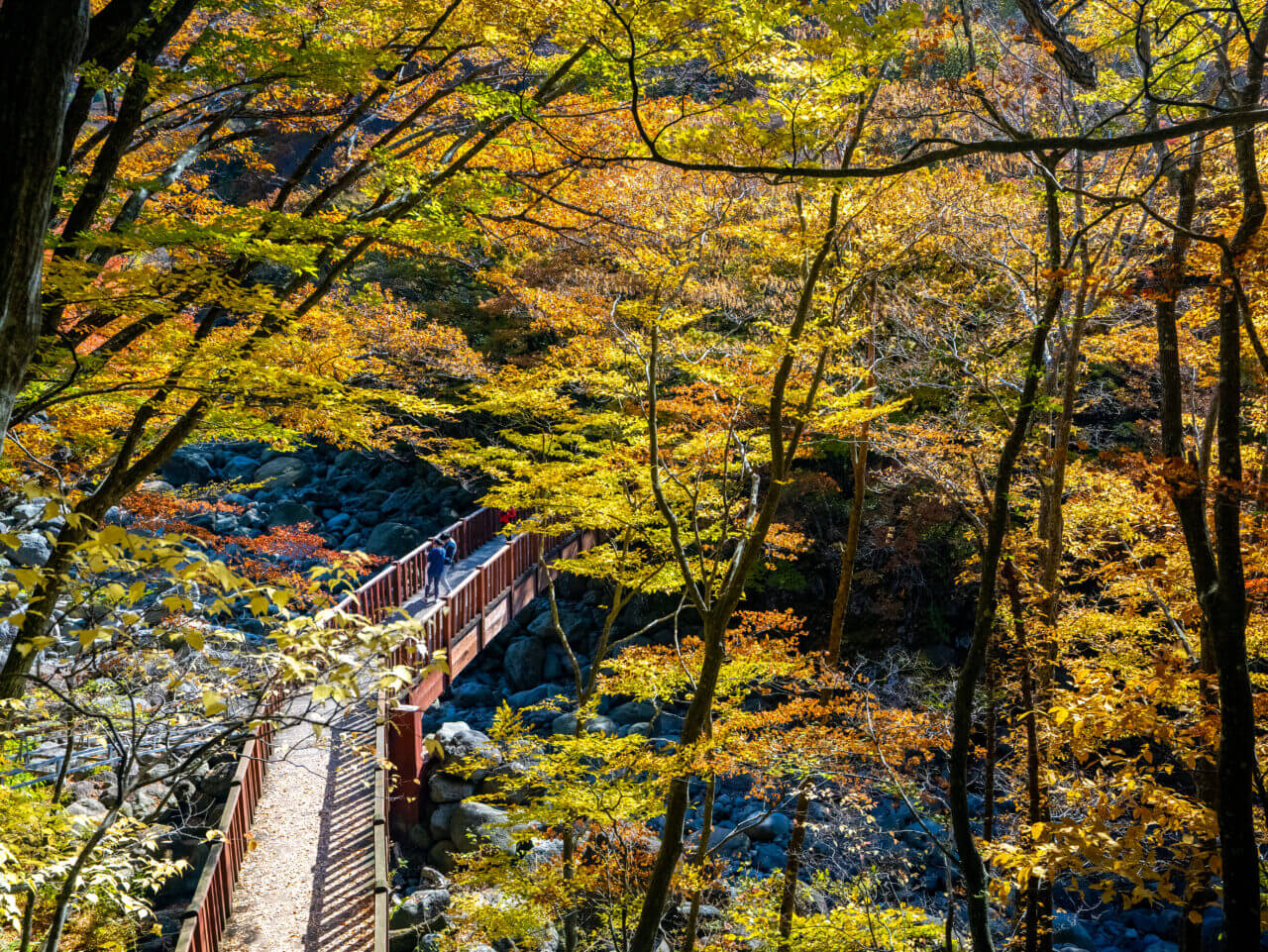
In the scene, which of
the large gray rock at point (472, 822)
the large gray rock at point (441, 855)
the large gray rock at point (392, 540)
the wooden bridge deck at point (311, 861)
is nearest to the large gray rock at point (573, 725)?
the large gray rock at point (472, 822)

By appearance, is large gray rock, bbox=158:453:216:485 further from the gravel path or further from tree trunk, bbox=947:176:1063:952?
tree trunk, bbox=947:176:1063:952

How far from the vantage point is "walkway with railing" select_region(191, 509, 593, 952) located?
669 cm

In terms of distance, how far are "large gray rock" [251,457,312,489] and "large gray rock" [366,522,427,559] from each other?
375cm

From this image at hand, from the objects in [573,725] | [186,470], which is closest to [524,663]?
[573,725]

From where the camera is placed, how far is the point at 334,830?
26.7 ft

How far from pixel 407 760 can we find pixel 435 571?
2.57 meters

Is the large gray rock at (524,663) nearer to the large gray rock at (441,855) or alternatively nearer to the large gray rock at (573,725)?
the large gray rock at (573,725)

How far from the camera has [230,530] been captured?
17.9m

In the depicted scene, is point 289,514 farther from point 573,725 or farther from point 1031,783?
point 1031,783

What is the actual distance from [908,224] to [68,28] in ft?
22.7

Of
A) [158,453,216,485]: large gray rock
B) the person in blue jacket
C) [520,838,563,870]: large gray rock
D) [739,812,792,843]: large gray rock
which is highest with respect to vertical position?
[158,453,216,485]: large gray rock

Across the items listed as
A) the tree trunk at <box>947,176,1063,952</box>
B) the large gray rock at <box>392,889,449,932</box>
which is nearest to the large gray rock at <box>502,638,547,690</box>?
the large gray rock at <box>392,889,449,932</box>

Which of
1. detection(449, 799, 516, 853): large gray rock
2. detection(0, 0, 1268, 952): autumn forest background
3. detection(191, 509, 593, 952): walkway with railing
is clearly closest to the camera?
detection(0, 0, 1268, 952): autumn forest background

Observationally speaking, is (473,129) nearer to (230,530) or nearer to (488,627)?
(488,627)
